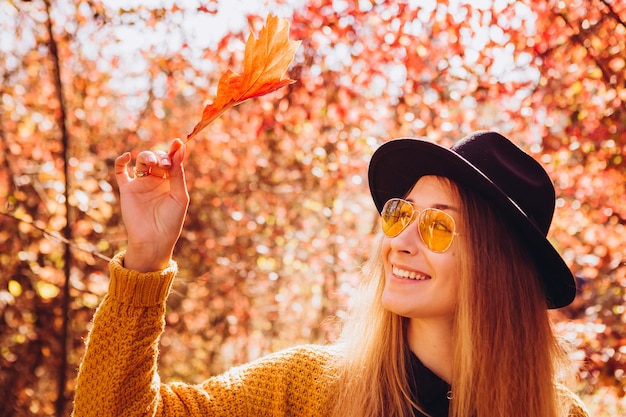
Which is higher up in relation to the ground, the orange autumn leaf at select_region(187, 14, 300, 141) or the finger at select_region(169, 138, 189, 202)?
the orange autumn leaf at select_region(187, 14, 300, 141)

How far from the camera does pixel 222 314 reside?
20.5 ft

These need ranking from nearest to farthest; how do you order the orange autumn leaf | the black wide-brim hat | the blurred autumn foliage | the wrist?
the orange autumn leaf, the wrist, the black wide-brim hat, the blurred autumn foliage

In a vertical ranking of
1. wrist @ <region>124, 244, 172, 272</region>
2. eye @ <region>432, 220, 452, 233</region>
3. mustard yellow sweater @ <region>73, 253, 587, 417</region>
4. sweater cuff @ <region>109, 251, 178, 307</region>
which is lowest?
mustard yellow sweater @ <region>73, 253, 587, 417</region>

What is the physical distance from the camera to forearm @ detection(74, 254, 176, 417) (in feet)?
5.13

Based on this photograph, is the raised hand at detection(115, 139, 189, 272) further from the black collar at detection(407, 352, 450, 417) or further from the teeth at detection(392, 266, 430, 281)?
the black collar at detection(407, 352, 450, 417)

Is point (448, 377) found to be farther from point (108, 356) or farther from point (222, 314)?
point (222, 314)

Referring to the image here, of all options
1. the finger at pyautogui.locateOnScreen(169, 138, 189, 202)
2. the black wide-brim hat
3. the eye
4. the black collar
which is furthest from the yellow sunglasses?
the finger at pyautogui.locateOnScreen(169, 138, 189, 202)

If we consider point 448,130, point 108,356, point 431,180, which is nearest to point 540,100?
point 448,130

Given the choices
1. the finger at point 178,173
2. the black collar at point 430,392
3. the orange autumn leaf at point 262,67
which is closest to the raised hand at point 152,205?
the finger at point 178,173

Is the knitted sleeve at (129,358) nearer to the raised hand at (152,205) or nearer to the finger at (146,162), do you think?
the raised hand at (152,205)

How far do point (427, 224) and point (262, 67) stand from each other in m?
0.70

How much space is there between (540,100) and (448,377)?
2.45 meters

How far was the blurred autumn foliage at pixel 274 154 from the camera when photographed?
356 cm

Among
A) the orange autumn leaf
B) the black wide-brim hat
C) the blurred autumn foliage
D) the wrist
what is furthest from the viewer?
the blurred autumn foliage
